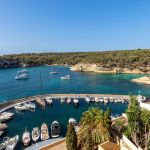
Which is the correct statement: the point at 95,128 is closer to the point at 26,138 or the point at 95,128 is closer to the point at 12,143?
the point at 26,138

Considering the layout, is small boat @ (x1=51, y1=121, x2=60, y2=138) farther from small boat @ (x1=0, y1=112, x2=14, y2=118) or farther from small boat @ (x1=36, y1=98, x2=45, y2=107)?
small boat @ (x1=36, y1=98, x2=45, y2=107)

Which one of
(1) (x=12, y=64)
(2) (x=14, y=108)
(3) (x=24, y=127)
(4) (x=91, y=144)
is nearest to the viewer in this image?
(4) (x=91, y=144)

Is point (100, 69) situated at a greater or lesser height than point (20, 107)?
greater

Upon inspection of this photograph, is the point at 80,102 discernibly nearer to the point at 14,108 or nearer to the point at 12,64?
the point at 14,108

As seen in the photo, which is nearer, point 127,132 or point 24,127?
point 127,132

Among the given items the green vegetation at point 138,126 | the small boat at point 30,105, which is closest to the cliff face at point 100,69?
the small boat at point 30,105

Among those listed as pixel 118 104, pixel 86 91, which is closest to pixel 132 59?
pixel 86 91

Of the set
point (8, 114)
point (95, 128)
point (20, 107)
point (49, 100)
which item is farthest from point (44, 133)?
point (49, 100)

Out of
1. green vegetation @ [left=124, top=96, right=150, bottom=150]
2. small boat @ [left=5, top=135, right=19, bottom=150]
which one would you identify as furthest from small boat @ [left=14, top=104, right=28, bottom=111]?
green vegetation @ [left=124, top=96, right=150, bottom=150]

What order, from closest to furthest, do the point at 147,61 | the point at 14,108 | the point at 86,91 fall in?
1. the point at 14,108
2. the point at 86,91
3. the point at 147,61

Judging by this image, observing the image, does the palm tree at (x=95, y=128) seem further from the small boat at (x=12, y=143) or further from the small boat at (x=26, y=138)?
the small boat at (x=12, y=143)
